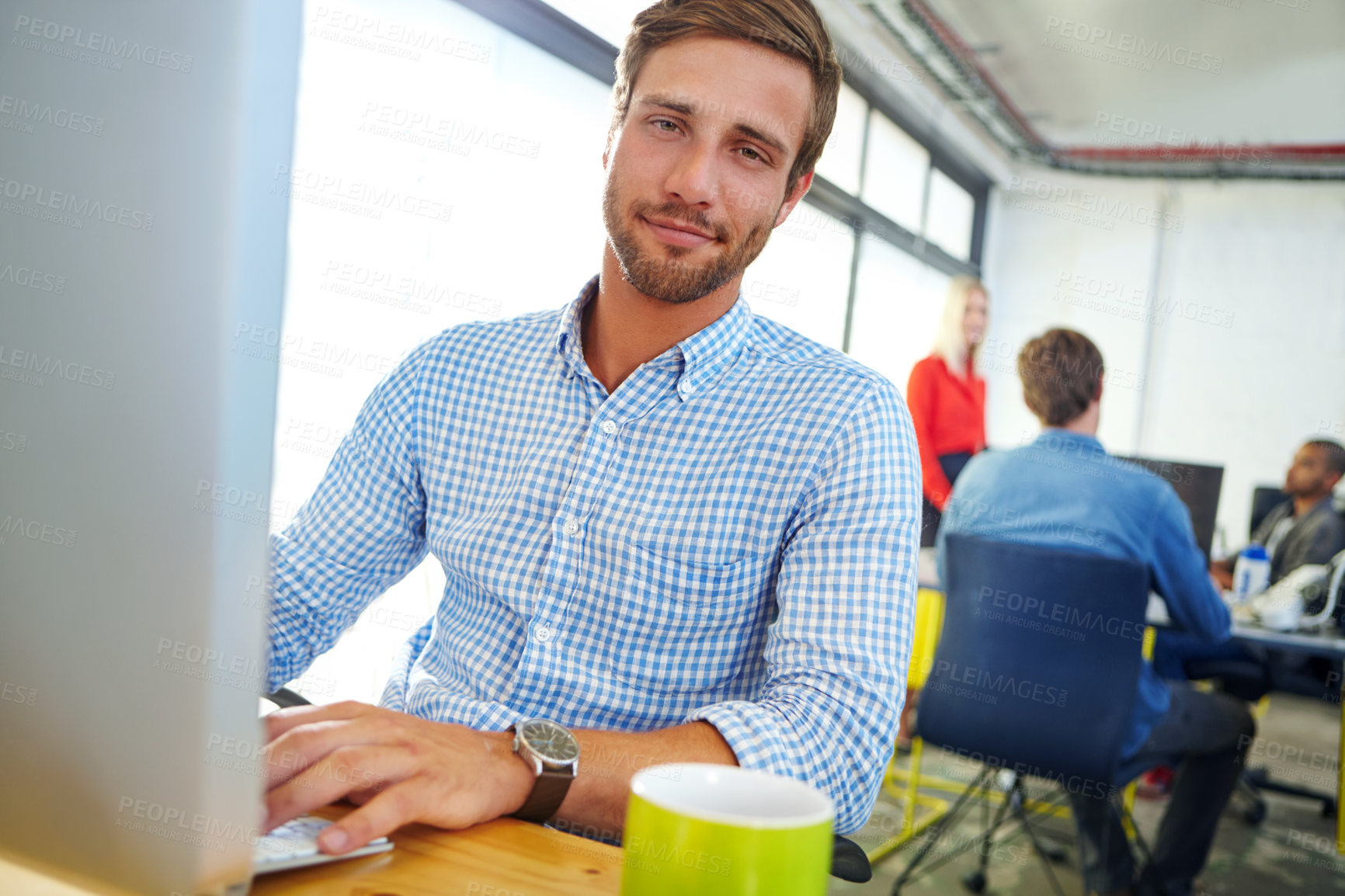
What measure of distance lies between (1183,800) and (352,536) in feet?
7.42

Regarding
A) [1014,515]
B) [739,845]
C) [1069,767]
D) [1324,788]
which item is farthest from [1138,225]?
[739,845]

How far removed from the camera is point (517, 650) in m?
1.02

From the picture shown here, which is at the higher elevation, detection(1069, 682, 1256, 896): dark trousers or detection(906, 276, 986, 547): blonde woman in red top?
detection(906, 276, 986, 547): blonde woman in red top

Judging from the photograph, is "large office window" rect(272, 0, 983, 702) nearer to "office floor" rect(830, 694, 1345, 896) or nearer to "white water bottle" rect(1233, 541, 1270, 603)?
"office floor" rect(830, 694, 1345, 896)

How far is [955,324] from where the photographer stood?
4168mm

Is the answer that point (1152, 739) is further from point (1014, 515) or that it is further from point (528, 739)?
point (528, 739)

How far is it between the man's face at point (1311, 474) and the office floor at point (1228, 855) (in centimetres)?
115

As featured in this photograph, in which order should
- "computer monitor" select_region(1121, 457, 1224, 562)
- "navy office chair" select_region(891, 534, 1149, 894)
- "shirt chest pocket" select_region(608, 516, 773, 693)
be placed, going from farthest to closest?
"computer monitor" select_region(1121, 457, 1224, 562) < "navy office chair" select_region(891, 534, 1149, 894) < "shirt chest pocket" select_region(608, 516, 773, 693)

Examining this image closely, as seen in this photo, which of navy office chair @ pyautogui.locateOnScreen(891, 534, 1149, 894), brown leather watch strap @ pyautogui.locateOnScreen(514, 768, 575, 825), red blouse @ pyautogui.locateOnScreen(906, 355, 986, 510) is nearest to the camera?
brown leather watch strap @ pyautogui.locateOnScreen(514, 768, 575, 825)

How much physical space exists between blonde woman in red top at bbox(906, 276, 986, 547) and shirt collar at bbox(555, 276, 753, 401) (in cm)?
308

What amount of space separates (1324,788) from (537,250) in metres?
3.68

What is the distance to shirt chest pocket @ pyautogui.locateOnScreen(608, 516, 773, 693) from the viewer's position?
0.99 metres

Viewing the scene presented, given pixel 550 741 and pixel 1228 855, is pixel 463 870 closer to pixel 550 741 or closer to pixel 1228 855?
pixel 550 741

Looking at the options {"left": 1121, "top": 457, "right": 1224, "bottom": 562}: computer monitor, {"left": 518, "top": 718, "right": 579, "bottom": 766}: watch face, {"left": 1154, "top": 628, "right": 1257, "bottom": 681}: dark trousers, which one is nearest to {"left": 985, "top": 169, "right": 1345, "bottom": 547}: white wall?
{"left": 1154, "top": 628, "right": 1257, "bottom": 681}: dark trousers
